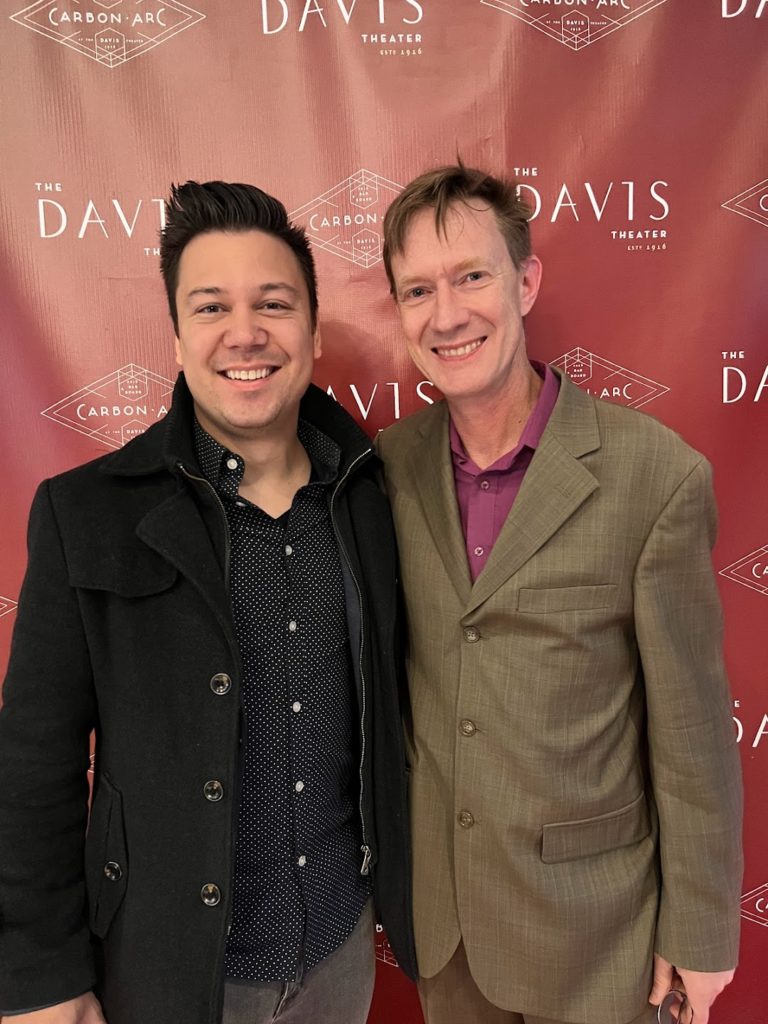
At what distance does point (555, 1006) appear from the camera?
4.69ft

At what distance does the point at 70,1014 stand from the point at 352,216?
192cm

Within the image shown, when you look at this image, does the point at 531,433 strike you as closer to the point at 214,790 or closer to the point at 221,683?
the point at 221,683

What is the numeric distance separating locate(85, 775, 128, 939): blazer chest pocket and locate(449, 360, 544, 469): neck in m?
1.01

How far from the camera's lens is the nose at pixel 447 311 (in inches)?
58.0

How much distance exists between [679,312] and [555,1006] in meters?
1.72

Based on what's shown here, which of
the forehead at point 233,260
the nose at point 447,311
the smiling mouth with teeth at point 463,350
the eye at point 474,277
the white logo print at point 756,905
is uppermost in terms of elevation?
the forehead at point 233,260

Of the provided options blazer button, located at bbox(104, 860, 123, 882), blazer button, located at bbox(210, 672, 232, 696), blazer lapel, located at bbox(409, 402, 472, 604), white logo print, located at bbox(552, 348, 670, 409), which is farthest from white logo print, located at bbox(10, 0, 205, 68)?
blazer button, located at bbox(104, 860, 123, 882)

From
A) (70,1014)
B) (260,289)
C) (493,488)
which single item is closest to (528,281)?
(493,488)

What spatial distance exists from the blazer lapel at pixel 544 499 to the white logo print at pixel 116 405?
1109 mm

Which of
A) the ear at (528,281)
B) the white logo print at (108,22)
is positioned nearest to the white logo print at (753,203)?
the ear at (528,281)

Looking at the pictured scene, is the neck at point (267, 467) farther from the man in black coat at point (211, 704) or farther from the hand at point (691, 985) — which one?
the hand at point (691, 985)

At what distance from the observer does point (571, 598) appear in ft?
4.52

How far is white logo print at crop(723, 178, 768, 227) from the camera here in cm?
193

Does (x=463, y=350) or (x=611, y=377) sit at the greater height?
(x=463, y=350)
